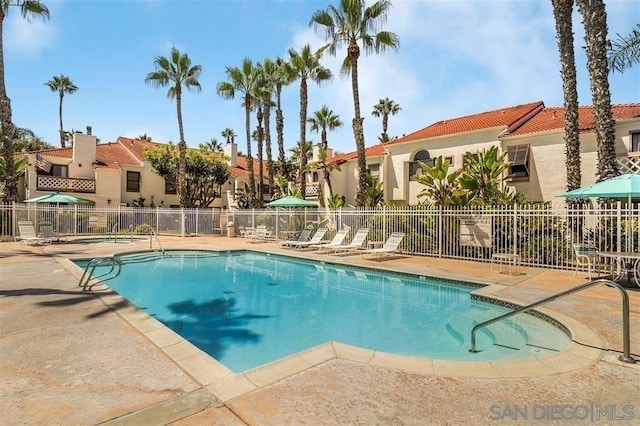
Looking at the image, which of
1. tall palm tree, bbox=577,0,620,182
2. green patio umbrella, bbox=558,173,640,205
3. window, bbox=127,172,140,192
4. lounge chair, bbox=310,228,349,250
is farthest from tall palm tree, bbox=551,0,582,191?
window, bbox=127,172,140,192

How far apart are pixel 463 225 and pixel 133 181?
29518mm

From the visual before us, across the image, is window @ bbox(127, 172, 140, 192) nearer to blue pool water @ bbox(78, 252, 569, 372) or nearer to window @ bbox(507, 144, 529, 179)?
blue pool water @ bbox(78, 252, 569, 372)

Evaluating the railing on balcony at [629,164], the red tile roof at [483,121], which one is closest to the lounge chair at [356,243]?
the red tile roof at [483,121]

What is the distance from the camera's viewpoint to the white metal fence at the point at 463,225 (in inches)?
437

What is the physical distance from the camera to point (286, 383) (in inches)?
145

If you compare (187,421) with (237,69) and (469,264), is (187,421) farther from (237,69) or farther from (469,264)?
(237,69)

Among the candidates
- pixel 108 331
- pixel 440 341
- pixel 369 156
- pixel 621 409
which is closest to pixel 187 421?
pixel 108 331

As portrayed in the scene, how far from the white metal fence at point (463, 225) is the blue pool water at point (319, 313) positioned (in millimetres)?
4058

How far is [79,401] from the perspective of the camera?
10.8ft

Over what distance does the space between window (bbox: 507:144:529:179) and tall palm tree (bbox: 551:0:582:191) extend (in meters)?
6.19

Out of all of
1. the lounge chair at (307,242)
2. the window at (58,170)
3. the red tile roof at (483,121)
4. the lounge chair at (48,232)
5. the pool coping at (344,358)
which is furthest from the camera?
the window at (58,170)

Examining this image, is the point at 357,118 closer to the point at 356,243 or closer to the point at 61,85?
the point at 356,243

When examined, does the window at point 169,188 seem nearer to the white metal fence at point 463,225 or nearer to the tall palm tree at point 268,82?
the white metal fence at point 463,225

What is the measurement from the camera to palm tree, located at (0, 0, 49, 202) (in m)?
19.3
